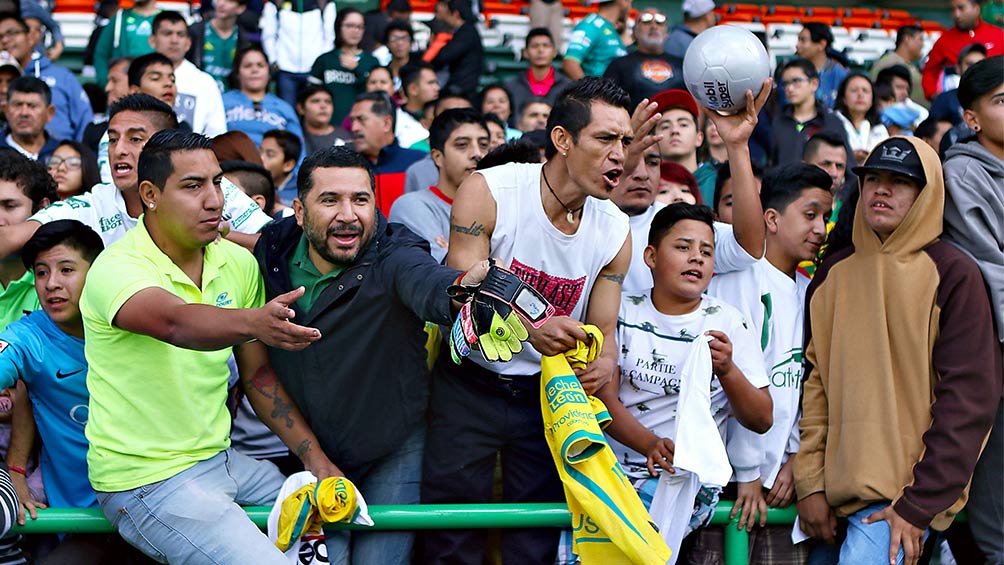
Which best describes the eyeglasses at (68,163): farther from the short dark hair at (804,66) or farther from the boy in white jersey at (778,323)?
the short dark hair at (804,66)

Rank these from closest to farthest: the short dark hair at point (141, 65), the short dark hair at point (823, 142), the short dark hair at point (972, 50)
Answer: the short dark hair at point (141, 65)
the short dark hair at point (823, 142)
the short dark hair at point (972, 50)

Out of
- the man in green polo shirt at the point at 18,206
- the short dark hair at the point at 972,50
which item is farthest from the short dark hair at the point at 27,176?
the short dark hair at the point at 972,50

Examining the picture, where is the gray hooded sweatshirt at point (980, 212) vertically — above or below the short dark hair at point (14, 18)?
below

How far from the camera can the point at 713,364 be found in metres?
4.18

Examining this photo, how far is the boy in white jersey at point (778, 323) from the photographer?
441 cm

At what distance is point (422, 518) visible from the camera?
400cm

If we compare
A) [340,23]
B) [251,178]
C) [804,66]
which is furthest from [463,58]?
[251,178]

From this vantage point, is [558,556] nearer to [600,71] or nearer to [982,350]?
[982,350]

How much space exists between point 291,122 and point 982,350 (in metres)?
6.46

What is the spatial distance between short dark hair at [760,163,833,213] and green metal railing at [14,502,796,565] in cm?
199

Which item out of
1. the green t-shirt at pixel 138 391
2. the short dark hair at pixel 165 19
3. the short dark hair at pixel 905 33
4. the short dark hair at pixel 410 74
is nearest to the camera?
the green t-shirt at pixel 138 391

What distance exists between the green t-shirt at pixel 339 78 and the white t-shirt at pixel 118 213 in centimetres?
550

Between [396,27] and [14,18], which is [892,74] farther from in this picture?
[14,18]

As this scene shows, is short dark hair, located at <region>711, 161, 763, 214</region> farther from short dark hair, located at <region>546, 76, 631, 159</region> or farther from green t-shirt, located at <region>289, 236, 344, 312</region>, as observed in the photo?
green t-shirt, located at <region>289, 236, 344, 312</region>
